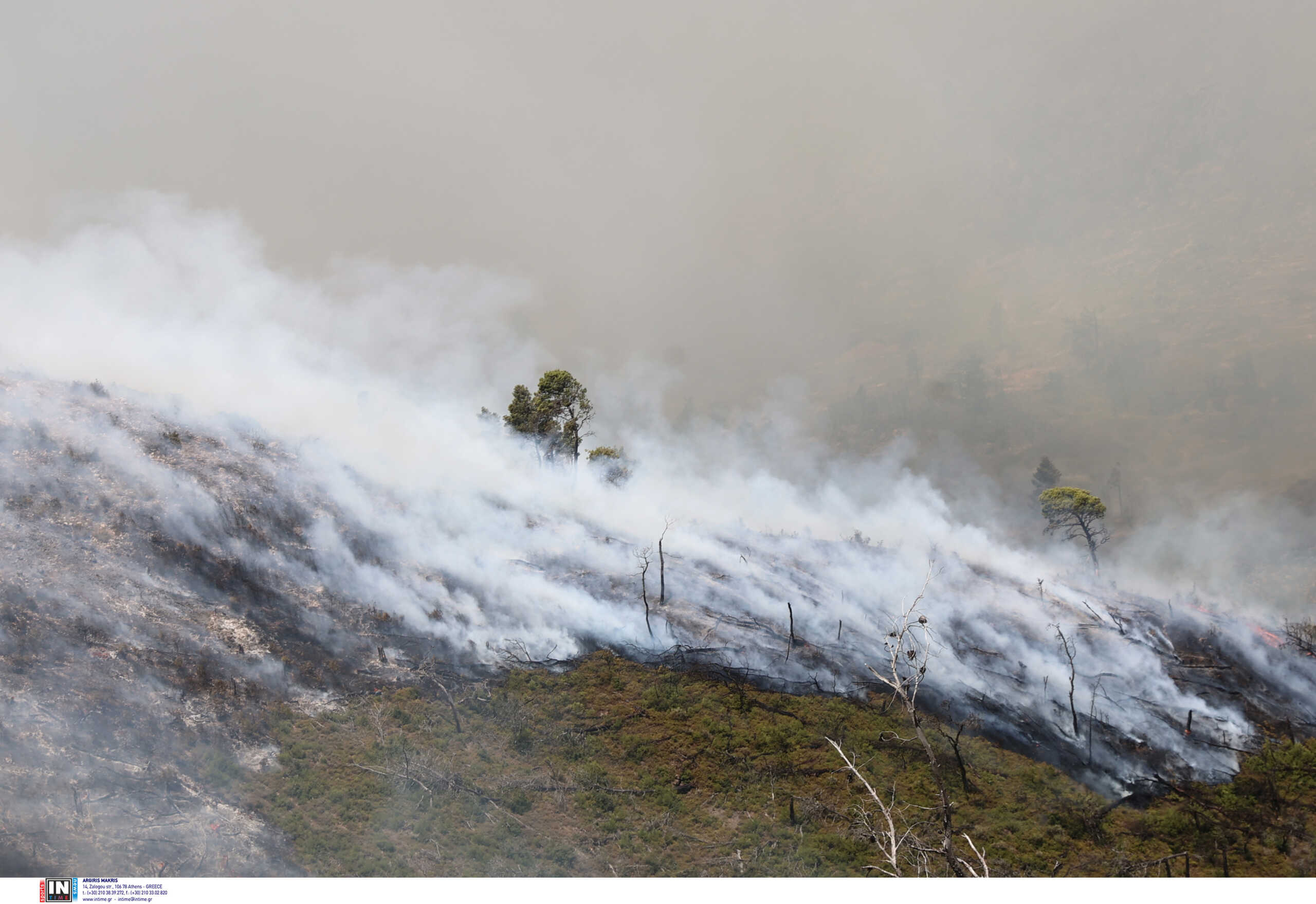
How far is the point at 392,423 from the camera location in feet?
276

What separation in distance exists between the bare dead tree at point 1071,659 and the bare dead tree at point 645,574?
27108 mm

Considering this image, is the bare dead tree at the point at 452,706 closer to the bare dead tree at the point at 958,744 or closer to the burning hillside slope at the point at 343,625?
the burning hillside slope at the point at 343,625

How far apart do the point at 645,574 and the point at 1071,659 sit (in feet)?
97.1

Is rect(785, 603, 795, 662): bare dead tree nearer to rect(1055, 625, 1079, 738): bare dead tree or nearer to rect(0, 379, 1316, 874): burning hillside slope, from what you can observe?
rect(0, 379, 1316, 874): burning hillside slope

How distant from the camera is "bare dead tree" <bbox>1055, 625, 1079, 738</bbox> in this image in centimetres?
4634

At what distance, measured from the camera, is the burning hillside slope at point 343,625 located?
1382 inches

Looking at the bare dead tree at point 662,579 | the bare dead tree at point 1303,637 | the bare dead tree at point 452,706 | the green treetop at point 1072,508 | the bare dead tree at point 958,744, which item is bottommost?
the bare dead tree at point 958,744

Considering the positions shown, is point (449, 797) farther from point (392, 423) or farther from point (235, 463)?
point (392, 423)

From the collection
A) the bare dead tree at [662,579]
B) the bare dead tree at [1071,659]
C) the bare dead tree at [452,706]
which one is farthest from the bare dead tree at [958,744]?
the bare dead tree at [452,706]

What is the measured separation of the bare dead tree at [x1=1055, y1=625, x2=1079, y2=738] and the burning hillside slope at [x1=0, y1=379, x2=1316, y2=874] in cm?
33

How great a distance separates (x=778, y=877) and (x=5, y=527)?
1951 inches

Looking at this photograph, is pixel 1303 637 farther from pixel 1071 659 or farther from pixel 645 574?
pixel 645 574

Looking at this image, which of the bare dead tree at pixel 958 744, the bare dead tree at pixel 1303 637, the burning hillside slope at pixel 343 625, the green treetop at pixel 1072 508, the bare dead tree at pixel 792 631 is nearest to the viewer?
the burning hillside slope at pixel 343 625

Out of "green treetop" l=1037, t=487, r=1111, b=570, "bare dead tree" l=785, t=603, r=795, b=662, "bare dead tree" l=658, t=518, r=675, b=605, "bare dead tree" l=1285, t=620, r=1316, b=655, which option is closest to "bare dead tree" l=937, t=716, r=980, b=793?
"bare dead tree" l=785, t=603, r=795, b=662
